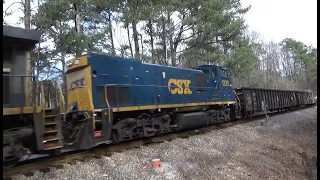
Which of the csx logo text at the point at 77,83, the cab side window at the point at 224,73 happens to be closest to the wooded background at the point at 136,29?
the csx logo text at the point at 77,83

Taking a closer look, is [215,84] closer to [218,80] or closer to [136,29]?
[218,80]

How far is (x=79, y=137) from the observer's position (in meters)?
7.52

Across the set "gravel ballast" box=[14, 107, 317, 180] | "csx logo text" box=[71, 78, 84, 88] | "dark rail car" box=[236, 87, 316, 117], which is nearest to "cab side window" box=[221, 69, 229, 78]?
"dark rail car" box=[236, 87, 316, 117]

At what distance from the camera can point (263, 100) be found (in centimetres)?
2039

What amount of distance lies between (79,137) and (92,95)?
151cm

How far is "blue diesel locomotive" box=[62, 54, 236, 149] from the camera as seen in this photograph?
26.9 ft

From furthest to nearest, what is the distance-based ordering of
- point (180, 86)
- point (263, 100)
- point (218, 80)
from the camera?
point (263, 100)
point (218, 80)
point (180, 86)

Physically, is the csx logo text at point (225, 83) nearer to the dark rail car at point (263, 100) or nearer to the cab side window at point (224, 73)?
the cab side window at point (224, 73)

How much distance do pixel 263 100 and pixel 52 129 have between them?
55.4 feet

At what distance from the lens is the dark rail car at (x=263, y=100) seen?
18.1 m

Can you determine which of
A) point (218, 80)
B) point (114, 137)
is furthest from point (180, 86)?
point (114, 137)

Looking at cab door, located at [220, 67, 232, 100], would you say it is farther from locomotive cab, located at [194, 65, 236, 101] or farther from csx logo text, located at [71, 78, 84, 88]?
csx logo text, located at [71, 78, 84, 88]

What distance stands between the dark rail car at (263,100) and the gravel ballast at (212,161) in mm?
6612

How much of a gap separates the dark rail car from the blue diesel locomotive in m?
5.89
